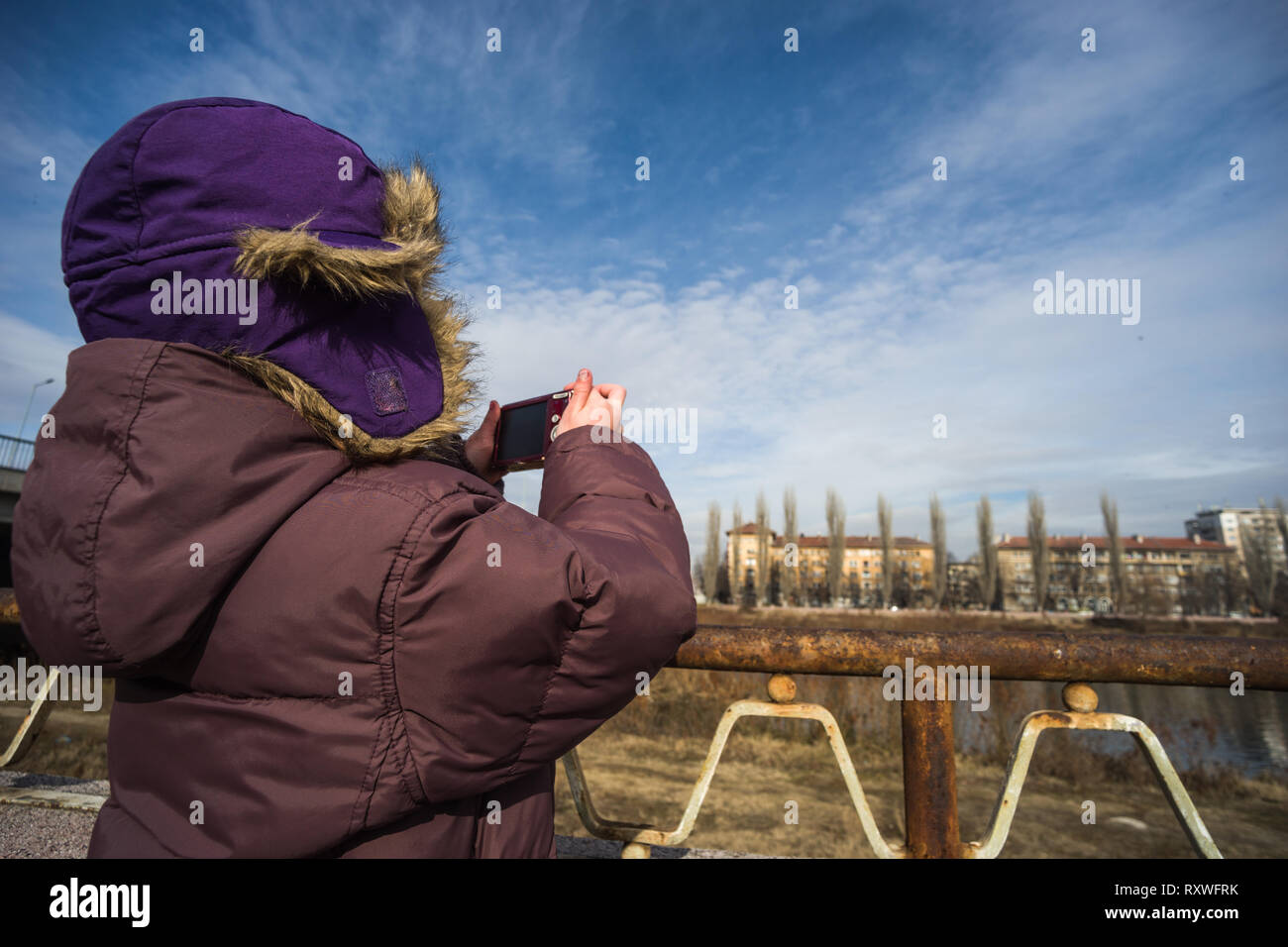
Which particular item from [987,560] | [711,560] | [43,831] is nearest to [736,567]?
[711,560]

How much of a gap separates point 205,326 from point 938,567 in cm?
4844

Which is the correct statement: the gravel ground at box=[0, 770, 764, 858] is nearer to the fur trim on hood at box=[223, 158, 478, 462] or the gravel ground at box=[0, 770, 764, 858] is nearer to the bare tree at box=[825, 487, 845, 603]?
the fur trim on hood at box=[223, 158, 478, 462]

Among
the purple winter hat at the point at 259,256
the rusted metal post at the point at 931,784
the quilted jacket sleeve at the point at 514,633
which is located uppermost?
the purple winter hat at the point at 259,256

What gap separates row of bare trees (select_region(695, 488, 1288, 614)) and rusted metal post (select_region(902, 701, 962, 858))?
131ft

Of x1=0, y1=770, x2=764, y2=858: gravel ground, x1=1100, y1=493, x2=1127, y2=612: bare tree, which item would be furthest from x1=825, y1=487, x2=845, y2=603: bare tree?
x1=0, y1=770, x2=764, y2=858: gravel ground

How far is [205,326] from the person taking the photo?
80 centimetres

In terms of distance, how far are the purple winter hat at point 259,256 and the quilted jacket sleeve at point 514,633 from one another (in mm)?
204

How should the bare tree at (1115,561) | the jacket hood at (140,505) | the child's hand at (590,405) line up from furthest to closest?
1. the bare tree at (1115,561)
2. the child's hand at (590,405)
3. the jacket hood at (140,505)

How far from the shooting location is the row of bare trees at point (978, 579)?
42.1m

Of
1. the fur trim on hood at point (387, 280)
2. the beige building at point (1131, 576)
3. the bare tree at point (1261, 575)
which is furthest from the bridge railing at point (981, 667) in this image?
the bare tree at point (1261, 575)

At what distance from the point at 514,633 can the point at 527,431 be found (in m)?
0.61

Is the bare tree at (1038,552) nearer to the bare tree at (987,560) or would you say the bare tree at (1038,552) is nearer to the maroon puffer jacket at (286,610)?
the bare tree at (987,560)

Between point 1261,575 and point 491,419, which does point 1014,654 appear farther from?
point 1261,575
